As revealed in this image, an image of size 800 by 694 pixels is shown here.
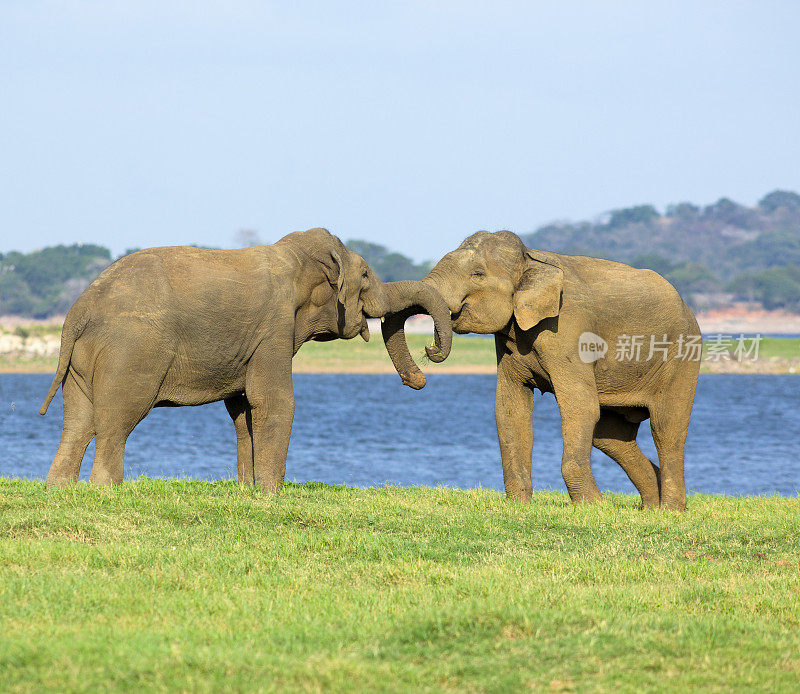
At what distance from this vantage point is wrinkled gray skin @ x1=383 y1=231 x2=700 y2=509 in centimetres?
1068

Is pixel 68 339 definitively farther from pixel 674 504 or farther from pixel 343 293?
pixel 674 504

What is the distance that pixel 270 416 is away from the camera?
10.8 m

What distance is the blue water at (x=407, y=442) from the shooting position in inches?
1049

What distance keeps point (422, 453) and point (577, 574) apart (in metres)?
26.7

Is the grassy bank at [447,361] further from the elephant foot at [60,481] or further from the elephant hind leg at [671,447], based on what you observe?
the elephant foot at [60,481]

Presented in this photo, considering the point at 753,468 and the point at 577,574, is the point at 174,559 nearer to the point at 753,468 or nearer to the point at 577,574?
the point at 577,574

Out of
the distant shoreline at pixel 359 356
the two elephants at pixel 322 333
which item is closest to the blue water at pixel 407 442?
the distant shoreline at pixel 359 356

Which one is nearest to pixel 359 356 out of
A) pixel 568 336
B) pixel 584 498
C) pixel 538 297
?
pixel 584 498

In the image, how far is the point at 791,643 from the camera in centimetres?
632

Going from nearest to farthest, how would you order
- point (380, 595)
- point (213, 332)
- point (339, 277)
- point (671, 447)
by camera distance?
1. point (380, 595)
2. point (213, 332)
3. point (339, 277)
4. point (671, 447)

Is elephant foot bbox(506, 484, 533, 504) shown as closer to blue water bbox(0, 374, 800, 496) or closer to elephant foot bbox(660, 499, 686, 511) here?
elephant foot bbox(660, 499, 686, 511)

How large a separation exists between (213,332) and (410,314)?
2152 millimetres

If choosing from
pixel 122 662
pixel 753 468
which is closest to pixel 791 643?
pixel 122 662

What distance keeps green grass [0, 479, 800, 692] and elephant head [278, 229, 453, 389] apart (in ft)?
5.78
